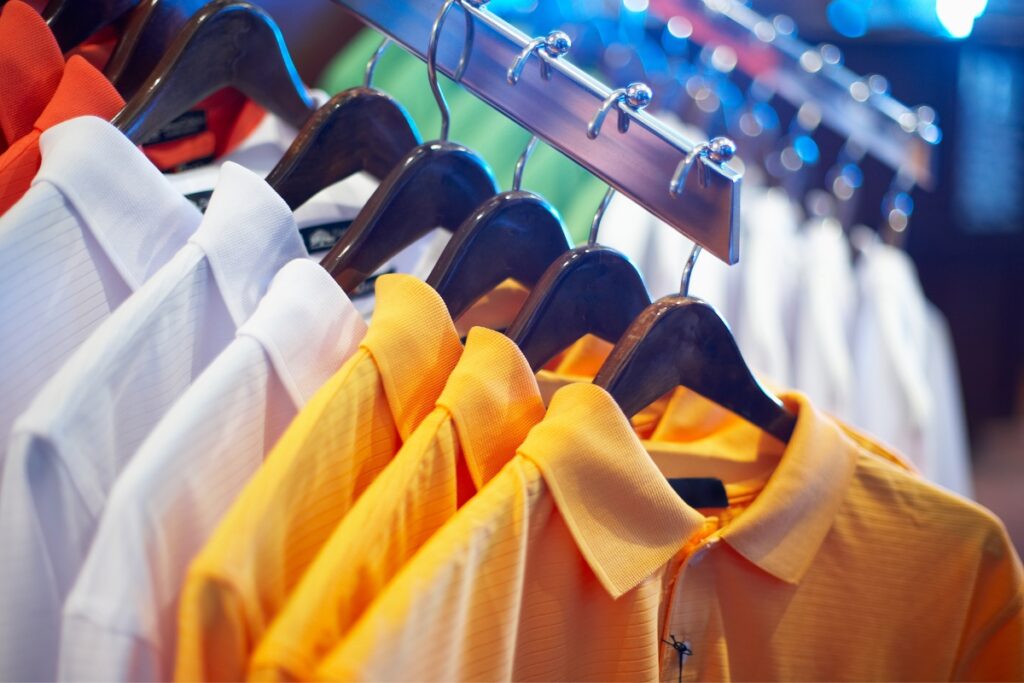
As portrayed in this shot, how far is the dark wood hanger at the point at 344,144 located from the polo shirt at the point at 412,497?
0.19 m

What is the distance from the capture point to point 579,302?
582 mm

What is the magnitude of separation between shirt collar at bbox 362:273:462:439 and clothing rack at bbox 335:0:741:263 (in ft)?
0.51

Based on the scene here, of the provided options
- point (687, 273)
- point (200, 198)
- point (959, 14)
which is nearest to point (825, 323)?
point (687, 273)

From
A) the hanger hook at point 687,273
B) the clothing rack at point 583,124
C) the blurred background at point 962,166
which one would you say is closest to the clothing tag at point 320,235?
the clothing rack at point 583,124

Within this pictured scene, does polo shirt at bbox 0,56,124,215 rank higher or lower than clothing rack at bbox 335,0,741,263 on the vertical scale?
lower

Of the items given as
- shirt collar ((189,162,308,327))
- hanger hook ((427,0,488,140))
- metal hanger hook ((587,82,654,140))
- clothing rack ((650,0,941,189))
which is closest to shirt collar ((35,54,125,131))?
shirt collar ((189,162,308,327))

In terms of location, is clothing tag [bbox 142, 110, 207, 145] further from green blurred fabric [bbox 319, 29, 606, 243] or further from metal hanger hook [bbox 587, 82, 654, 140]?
metal hanger hook [bbox 587, 82, 654, 140]

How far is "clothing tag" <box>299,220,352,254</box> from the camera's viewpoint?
0.71 metres

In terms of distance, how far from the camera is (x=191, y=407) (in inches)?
17.3

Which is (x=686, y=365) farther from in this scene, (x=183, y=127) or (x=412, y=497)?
(x=183, y=127)

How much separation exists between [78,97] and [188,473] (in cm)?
29

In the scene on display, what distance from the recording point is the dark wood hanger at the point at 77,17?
2.05 ft

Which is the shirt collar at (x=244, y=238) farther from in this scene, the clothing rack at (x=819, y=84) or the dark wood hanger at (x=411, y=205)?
the clothing rack at (x=819, y=84)

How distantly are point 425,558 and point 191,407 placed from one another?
0.45 feet
